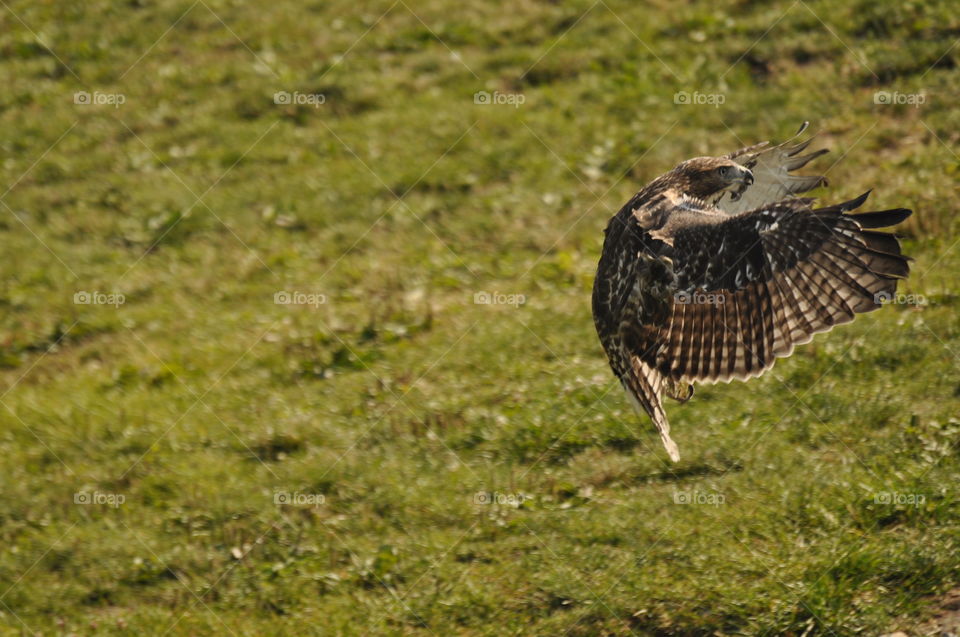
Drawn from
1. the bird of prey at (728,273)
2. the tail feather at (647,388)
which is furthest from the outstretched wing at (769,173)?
the tail feather at (647,388)

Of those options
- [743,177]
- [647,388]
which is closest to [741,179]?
[743,177]

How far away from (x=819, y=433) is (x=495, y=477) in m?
→ 2.08

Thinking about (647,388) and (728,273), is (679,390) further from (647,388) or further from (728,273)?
(728,273)

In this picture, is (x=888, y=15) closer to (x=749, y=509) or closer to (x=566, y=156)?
(x=566, y=156)

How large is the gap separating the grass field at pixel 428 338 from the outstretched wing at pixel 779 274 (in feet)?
3.87

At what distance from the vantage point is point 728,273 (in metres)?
5.34

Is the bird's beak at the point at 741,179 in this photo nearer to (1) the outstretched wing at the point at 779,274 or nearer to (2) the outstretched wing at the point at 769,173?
(2) the outstretched wing at the point at 769,173

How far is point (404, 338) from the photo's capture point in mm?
8445

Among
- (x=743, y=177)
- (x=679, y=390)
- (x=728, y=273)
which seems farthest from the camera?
(x=679, y=390)

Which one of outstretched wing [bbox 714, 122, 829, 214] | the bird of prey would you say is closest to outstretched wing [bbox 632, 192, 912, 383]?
the bird of prey

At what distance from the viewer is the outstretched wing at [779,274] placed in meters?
5.21

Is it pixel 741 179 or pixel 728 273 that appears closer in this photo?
pixel 728 273

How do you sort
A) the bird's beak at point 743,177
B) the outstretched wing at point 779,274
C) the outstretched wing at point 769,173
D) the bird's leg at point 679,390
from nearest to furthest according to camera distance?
the outstretched wing at point 779,274 < the bird's beak at point 743,177 < the outstretched wing at point 769,173 < the bird's leg at point 679,390

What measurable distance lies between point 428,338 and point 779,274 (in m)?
3.56
